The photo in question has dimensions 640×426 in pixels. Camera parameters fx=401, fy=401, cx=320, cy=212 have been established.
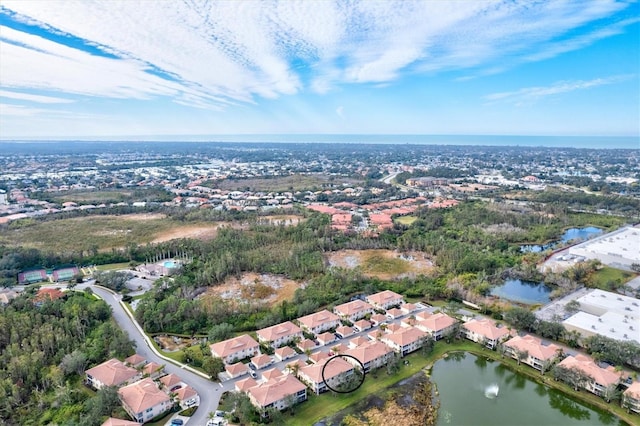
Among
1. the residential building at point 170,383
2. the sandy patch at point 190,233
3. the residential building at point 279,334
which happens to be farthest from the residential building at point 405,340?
the sandy patch at point 190,233

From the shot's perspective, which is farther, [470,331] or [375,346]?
[470,331]

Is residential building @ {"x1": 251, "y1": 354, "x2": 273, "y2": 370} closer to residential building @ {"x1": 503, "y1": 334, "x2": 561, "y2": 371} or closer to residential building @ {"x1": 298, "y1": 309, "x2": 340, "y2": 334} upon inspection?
residential building @ {"x1": 298, "y1": 309, "x2": 340, "y2": 334}

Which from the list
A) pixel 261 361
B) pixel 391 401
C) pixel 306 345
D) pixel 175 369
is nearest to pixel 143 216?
pixel 175 369

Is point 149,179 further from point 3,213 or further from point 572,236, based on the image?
point 572,236

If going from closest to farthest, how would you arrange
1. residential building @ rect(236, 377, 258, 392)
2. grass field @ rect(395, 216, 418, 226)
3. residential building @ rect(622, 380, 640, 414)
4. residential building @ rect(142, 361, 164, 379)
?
residential building @ rect(622, 380, 640, 414) < residential building @ rect(236, 377, 258, 392) < residential building @ rect(142, 361, 164, 379) < grass field @ rect(395, 216, 418, 226)

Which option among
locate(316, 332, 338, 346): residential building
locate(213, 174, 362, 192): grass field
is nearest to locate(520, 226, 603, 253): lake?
locate(316, 332, 338, 346): residential building

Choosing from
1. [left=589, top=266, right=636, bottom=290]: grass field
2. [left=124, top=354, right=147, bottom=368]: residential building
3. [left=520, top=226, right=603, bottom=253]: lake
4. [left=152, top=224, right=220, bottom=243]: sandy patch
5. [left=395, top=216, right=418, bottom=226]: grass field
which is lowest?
[left=520, top=226, right=603, bottom=253]: lake

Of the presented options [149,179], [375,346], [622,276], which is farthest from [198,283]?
[149,179]
